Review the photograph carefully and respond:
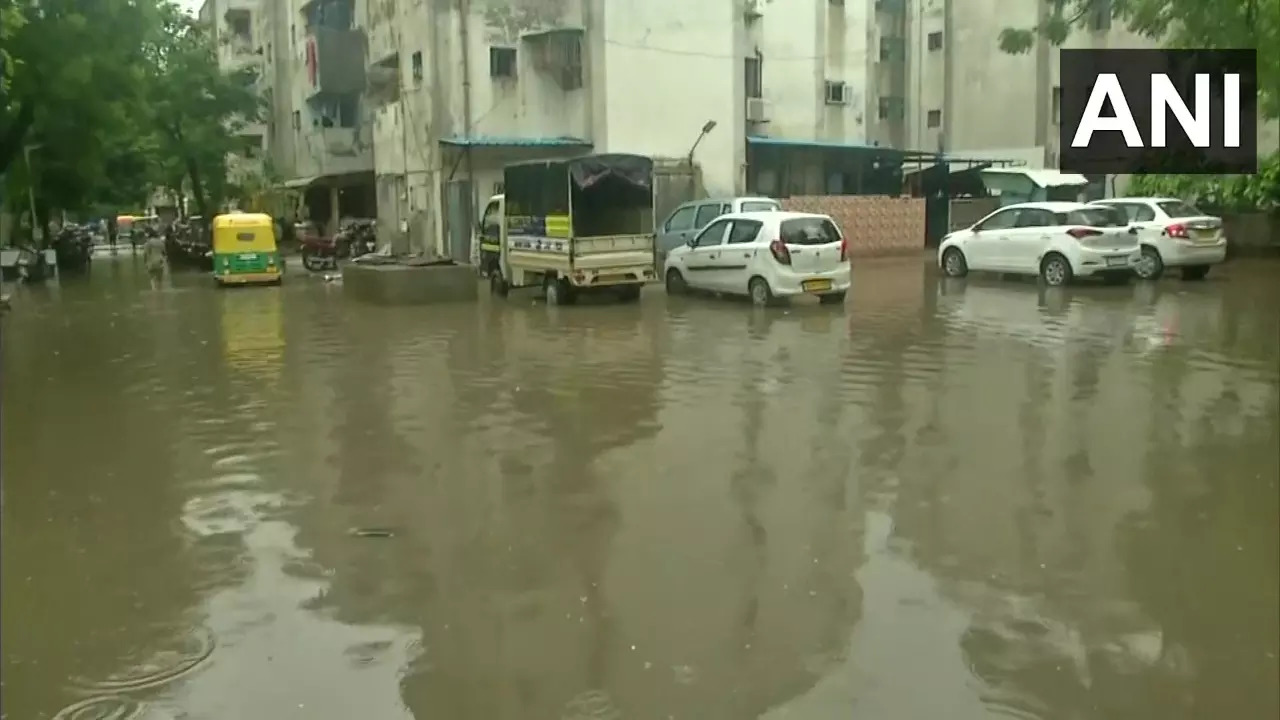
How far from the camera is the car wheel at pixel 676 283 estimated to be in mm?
21250

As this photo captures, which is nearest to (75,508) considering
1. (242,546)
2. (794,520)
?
(242,546)

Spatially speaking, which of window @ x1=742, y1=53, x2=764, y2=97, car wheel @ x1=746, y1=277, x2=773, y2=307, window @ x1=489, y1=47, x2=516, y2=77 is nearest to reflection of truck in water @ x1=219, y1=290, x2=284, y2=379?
car wheel @ x1=746, y1=277, x2=773, y2=307

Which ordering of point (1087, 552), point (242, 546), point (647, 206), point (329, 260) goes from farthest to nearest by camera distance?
point (329, 260) < point (647, 206) < point (242, 546) < point (1087, 552)

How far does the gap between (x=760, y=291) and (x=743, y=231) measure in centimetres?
117

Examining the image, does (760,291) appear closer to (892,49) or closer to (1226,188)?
(1226,188)

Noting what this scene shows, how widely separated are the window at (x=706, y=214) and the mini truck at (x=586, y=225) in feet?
12.3

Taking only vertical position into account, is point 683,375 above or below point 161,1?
below

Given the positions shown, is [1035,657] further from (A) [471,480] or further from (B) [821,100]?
(B) [821,100]

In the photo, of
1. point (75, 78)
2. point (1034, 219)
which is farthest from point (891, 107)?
point (75, 78)

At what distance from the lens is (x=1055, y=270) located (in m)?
21.4

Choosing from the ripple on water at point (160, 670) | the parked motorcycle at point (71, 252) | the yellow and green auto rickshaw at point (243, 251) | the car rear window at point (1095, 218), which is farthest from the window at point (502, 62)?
the ripple on water at point (160, 670)

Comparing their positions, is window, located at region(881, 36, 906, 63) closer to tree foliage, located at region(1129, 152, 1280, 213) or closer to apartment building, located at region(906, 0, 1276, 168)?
apartment building, located at region(906, 0, 1276, 168)

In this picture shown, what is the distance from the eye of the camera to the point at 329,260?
33719mm

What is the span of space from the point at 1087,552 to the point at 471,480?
387cm
